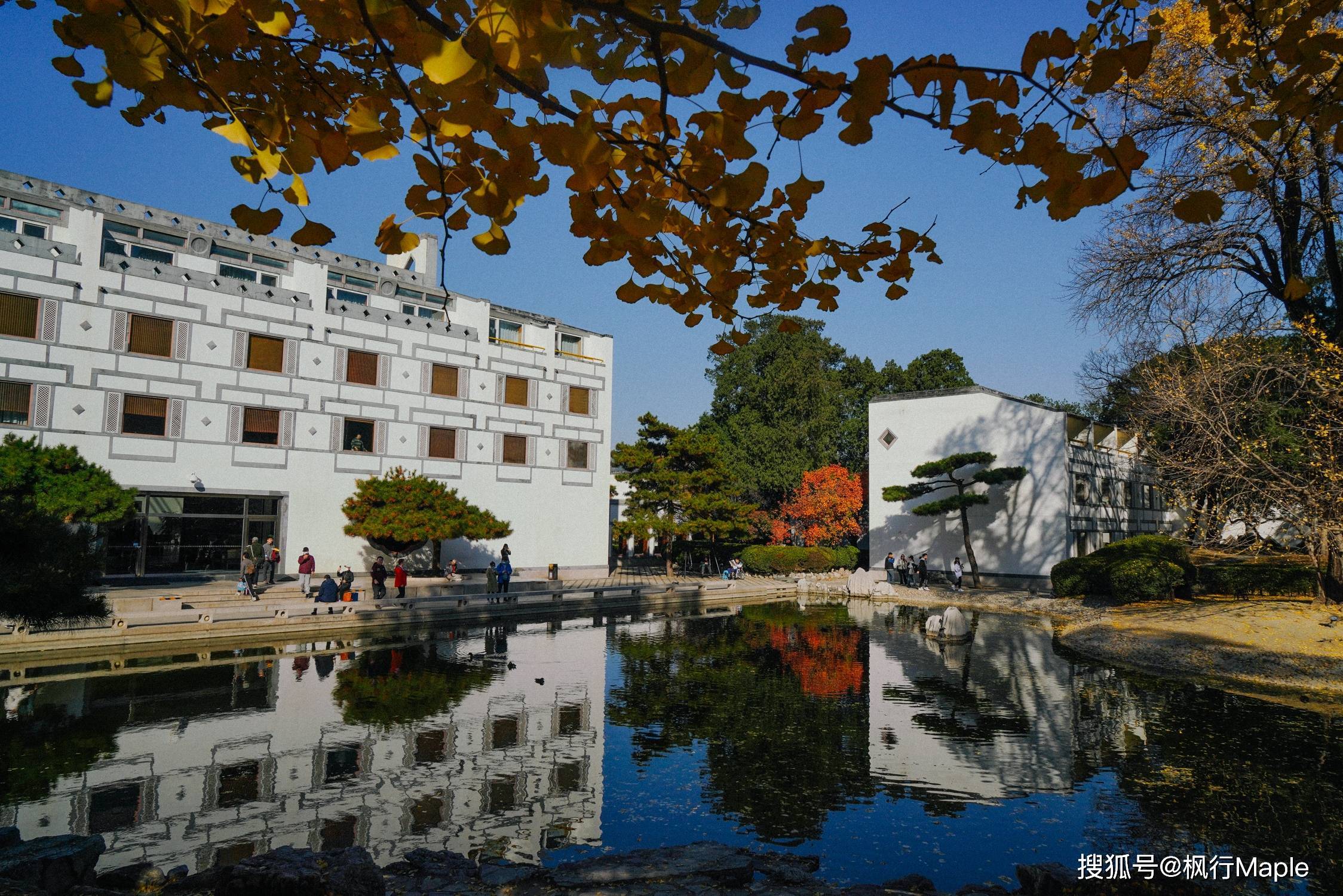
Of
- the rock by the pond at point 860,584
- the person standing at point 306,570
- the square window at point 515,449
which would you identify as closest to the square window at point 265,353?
the person standing at point 306,570

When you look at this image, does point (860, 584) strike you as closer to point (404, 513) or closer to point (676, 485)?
point (676, 485)

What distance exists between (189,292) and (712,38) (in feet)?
90.8

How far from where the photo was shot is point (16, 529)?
21.1ft

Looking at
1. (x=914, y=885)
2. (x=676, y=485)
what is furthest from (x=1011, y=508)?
(x=914, y=885)

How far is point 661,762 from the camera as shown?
9.08 metres

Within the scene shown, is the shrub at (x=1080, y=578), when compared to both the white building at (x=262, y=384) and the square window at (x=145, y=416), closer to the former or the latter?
the white building at (x=262, y=384)

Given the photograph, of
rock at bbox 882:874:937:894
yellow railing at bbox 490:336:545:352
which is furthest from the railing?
rock at bbox 882:874:937:894

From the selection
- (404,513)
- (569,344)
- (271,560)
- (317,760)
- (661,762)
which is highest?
(569,344)

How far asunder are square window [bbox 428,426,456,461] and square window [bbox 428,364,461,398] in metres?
1.50

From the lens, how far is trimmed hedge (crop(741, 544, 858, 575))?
123ft

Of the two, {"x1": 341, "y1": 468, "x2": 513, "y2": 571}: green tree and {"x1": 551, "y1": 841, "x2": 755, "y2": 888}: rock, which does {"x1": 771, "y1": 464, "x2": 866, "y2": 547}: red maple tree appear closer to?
{"x1": 341, "y1": 468, "x2": 513, "y2": 571}: green tree

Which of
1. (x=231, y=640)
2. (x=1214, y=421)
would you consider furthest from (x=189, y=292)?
(x=1214, y=421)

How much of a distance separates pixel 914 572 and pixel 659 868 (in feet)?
102

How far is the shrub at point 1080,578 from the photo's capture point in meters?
Result: 25.4
